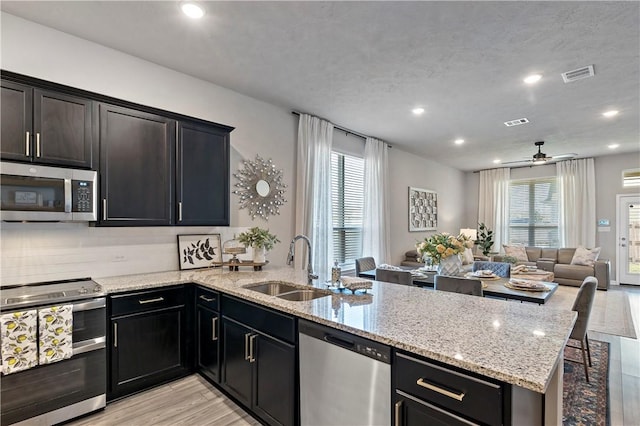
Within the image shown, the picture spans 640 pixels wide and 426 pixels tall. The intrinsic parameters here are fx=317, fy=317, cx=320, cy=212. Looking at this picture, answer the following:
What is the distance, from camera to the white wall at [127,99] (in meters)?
2.53

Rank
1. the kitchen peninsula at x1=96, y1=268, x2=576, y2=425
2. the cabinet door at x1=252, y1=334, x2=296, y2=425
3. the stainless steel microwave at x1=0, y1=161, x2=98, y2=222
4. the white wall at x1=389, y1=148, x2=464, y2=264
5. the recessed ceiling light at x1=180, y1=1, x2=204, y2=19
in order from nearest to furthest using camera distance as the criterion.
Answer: the kitchen peninsula at x1=96, y1=268, x2=576, y2=425
the cabinet door at x1=252, y1=334, x2=296, y2=425
the stainless steel microwave at x1=0, y1=161, x2=98, y2=222
the recessed ceiling light at x1=180, y1=1, x2=204, y2=19
the white wall at x1=389, y1=148, x2=464, y2=264

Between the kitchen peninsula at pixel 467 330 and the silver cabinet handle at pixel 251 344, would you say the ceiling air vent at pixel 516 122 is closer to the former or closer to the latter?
the kitchen peninsula at pixel 467 330

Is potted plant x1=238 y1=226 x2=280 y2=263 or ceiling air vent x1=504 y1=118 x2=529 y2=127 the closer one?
potted plant x1=238 y1=226 x2=280 y2=263

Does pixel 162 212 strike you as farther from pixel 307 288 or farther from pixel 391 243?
pixel 391 243

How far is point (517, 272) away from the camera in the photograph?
14.9 feet

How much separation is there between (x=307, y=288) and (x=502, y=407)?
1.66m

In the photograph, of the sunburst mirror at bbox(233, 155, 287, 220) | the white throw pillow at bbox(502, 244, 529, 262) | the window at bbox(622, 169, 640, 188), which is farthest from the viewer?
the white throw pillow at bbox(502, 244, 529, 262)

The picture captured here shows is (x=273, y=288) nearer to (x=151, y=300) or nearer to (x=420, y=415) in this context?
(x=151, y=300)

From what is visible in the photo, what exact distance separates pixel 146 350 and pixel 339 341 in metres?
1.88

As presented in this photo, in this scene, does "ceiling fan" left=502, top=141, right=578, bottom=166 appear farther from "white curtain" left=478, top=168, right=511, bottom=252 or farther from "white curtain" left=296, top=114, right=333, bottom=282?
"white curtain" left=296, top=114, right=333, bottom=282

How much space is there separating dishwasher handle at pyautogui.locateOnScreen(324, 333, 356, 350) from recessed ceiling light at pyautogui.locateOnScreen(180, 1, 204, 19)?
2438mm

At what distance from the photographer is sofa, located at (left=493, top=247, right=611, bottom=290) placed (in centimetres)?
672

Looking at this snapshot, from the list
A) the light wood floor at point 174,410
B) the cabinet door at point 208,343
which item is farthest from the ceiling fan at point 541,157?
the light wood floor at point 174,410

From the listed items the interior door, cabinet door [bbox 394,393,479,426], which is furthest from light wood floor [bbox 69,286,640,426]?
the interior door
